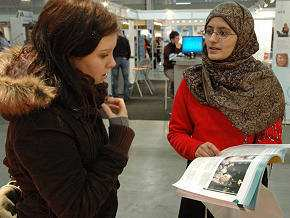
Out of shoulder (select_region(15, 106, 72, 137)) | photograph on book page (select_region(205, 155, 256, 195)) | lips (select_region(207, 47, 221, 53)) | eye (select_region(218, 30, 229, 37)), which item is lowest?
photograph on book page (select_region(205, 155, 256, 195))

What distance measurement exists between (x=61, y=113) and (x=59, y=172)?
137mm

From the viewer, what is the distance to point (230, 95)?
147 centimetres

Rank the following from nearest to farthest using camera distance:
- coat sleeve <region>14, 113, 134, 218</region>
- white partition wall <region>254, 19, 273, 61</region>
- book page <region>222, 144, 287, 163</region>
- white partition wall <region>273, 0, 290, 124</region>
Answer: coat sleeve <region>14, 113, 134, 218</region> → book page <region>222, 144, 287, 163</region> → white partition wall <region>273, 0, 290, 124</region> → white partition wall <region>254, 19, 273, 61</region>

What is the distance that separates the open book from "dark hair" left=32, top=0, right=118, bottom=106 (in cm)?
43

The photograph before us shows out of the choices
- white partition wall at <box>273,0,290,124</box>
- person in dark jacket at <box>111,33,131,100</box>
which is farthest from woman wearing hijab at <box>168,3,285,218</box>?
person in dark jacket at <box>111,33,131,100</box>

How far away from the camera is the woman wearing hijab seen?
143 cm

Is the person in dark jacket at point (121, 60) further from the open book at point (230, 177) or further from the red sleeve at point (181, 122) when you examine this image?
the open book at point (230, 177)

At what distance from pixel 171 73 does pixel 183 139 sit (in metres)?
5.02

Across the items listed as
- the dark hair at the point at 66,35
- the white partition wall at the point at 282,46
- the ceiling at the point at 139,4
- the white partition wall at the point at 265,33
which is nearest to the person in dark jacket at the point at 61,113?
the dark hair at the point at 66,35

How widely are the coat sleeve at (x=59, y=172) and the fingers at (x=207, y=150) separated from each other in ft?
1.74

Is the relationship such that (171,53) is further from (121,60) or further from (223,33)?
(223,33)

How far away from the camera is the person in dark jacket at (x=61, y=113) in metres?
0.81

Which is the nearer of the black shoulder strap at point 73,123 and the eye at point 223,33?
the black shoulder strap at point 73,123

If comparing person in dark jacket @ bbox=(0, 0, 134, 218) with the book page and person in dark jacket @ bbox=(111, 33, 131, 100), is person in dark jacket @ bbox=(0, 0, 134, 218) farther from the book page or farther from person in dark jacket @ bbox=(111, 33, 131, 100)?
person in dark jacket @ bbox=(111, 33, 131, 100)
